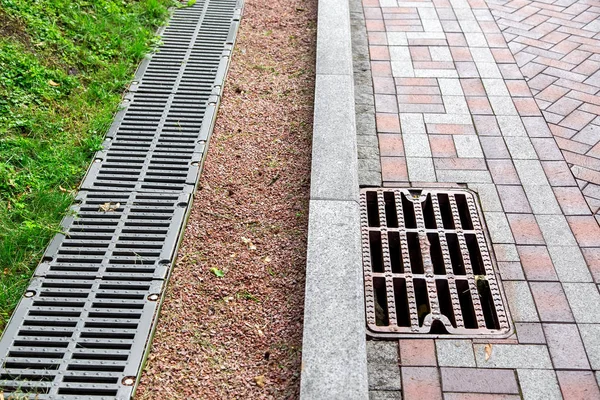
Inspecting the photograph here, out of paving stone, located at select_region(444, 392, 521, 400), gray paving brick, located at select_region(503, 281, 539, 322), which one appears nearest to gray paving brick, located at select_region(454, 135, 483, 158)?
gray paving brick, located at select_region(503, 281, 539, 322)

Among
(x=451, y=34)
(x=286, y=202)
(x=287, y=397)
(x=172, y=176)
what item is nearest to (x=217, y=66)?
(x=172, y=176)

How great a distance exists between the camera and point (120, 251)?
3.34 metres

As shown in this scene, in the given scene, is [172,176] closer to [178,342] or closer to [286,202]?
[286,202]

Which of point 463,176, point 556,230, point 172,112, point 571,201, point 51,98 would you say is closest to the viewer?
point 556,230

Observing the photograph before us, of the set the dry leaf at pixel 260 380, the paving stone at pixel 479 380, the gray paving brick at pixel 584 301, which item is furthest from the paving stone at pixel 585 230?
the dry leaf at pixel 260 380

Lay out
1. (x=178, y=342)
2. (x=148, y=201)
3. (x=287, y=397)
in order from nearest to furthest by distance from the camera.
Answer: (x=287, y=397) → (x=178, y=342) → (x=148, y=201)

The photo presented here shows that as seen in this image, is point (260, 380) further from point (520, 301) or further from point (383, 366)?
point (520, 301)

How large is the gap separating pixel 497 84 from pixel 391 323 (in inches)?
104

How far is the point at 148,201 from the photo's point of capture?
3.67 meters

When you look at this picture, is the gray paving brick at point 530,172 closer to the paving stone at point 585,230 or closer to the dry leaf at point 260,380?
the paving stone at point 585,230

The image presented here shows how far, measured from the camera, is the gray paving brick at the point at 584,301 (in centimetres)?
309

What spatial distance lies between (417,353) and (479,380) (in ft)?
0.99

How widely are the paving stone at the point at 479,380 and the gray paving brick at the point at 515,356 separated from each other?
45mm

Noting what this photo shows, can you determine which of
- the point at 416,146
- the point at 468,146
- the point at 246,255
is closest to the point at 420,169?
the point at 416,146
